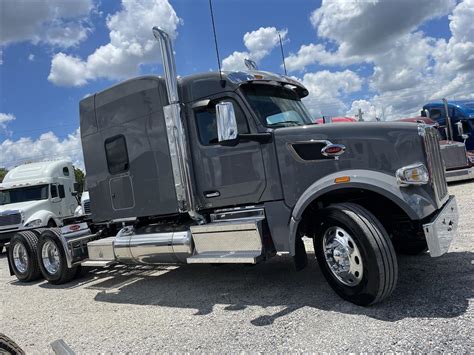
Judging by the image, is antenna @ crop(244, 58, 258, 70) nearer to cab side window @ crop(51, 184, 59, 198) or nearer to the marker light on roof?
the marker light on roof

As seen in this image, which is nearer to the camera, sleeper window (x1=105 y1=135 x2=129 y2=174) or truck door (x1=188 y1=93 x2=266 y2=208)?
truck door (x1=188 y1=93 x2=266 y2=208)

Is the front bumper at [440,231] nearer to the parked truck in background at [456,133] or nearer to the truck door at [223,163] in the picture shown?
the truck door at [223,163]

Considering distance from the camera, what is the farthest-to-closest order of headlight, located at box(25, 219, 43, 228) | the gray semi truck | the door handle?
1. headlight, located at box(25, 219, 43, 228)
2. the door handle
3. the gray semi truck

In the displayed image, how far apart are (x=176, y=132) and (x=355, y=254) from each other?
2696mm

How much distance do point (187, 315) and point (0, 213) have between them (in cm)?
1126

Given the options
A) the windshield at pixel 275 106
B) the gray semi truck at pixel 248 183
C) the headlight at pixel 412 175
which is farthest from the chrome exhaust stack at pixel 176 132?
the headlight at pixel 412 175

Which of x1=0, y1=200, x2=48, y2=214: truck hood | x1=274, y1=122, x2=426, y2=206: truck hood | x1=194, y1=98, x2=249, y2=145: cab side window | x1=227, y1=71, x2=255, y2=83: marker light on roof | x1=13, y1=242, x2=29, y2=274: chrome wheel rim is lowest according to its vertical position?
x1=13, y1=242, x2=29, y2=274: chrome wheel rim

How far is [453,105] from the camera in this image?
1530 cm

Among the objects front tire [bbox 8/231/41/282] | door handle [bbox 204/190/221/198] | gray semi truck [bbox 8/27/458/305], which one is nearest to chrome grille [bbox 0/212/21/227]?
front tire [bbox 8/231/41/282]

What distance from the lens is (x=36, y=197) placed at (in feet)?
47.7

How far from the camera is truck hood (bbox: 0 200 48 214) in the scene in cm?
1370

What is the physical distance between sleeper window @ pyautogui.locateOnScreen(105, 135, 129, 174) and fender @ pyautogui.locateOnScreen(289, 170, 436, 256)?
123 inches

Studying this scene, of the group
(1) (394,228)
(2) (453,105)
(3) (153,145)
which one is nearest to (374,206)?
(1) (394,228)

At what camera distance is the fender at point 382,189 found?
13.1 ft
